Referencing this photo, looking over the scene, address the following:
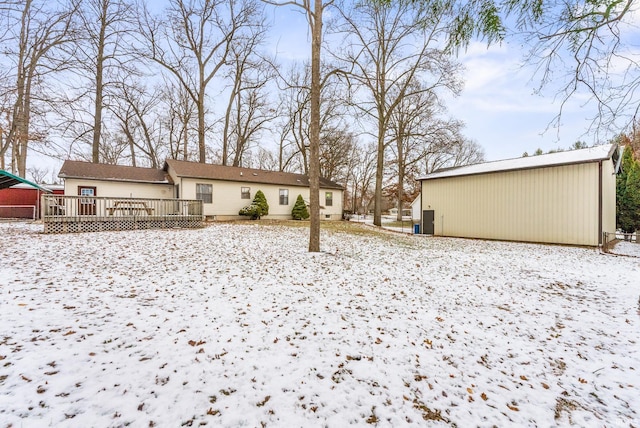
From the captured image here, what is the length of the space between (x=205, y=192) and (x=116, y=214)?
6128 mm

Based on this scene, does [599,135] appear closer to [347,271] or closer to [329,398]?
[347,271]

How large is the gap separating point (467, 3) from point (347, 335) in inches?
189

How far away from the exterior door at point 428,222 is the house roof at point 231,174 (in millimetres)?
8709

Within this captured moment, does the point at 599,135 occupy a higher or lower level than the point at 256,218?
higher

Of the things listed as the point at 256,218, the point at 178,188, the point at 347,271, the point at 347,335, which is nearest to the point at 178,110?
the point at 178,188

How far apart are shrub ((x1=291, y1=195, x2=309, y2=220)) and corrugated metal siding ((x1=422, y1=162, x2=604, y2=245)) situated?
9.21 metres

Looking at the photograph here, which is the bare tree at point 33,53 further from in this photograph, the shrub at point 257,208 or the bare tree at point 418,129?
the bare tree at point 418,129

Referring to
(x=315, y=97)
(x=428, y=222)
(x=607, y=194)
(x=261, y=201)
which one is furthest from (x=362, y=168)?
(x=315, y=97)

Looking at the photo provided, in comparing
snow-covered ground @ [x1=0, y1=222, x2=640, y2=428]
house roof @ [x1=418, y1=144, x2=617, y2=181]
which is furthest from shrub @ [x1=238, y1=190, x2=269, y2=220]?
snow-covered ground @ [x1=0, y1=222, x2=640, y2=428]

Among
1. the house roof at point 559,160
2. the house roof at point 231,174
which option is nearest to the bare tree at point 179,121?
the house roof at point 231,174

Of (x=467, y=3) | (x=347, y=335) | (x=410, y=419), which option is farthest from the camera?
(x=467, y=3)

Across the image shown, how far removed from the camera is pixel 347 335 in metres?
3.30

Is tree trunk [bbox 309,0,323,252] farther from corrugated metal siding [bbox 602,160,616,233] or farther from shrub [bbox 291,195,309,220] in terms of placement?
shrub [bbox 291,195,309,220]

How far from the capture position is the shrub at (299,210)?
67.6 feet
